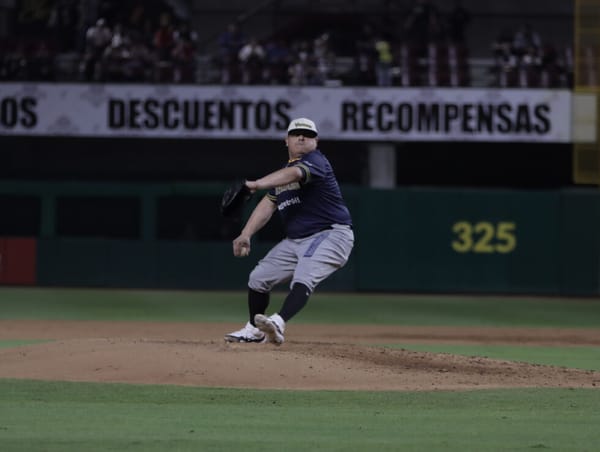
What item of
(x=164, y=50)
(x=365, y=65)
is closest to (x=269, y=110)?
(x=365, y=65)

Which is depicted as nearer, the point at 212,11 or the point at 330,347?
the point at 330,347

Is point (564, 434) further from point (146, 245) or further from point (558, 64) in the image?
point (558, 64)

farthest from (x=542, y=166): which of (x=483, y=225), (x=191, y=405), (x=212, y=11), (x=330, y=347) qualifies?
(x=191, y=405)

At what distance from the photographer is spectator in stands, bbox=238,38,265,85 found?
2759 centimetres

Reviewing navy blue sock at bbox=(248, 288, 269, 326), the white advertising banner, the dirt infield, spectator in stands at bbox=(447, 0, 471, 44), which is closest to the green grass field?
the dirt infield

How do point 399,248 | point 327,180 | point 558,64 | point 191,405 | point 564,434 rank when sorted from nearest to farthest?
1. point 564,434
2. point 191,405
3. point 327,180
4. point 399,248
5. point 558,64

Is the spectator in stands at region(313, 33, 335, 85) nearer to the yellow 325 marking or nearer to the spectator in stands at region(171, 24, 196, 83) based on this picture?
the spectator in stands at region(171, 24, 196, 83)

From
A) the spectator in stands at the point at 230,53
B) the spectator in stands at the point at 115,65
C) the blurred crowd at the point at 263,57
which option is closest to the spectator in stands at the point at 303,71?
the blurred crowd at the point at 263,57

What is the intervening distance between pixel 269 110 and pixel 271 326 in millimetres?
17412

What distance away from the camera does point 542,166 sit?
3148 centimetres

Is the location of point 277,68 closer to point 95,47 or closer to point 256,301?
point 95,47

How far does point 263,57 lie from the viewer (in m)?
28.0

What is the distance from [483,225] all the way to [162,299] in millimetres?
6899

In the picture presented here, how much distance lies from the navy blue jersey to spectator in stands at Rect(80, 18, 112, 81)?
17227mm
